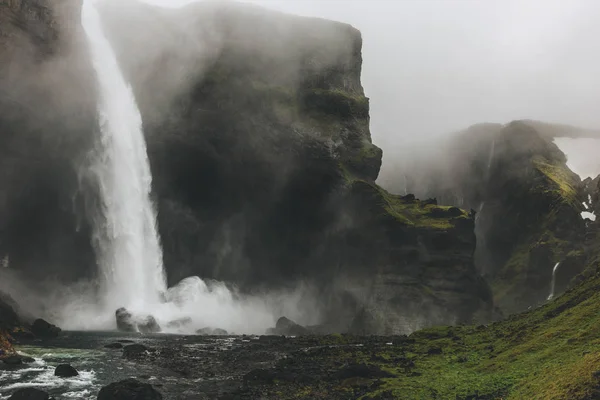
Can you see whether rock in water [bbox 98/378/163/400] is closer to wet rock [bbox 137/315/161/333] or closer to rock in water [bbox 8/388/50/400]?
rock in water [bbox 8/388/50/400]

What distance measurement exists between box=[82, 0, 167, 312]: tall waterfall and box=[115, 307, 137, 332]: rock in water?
26.2 ft

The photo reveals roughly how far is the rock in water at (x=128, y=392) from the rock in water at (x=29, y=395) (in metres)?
3.11

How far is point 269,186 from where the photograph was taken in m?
116

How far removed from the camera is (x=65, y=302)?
89.4m

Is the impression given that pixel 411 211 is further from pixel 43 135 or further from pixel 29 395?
pixel 29 395

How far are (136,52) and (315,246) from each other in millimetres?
52136

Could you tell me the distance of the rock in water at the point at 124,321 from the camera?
79.8m

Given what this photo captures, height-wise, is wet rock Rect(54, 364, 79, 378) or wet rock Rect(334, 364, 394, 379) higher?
wet rock Rect(334, 364, 394, 379)

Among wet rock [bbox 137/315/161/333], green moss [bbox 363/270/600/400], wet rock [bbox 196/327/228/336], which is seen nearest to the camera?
green moss [bbox 363/270/600/400]

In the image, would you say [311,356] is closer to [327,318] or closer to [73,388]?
[73,388]

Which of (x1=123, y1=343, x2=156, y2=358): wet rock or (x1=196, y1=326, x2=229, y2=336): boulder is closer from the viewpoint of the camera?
(x1=123, y1=343, x2=156, y2=358): wet rock

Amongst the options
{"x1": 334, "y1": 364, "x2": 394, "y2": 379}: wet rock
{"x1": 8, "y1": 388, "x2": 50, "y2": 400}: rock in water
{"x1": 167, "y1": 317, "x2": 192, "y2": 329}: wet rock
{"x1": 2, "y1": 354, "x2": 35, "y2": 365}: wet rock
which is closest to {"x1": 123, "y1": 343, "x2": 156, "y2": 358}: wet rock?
{"x1": 2, "y1": 354, "x2": 35, "y2": 365}: wet rock

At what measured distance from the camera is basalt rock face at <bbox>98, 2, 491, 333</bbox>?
108 m

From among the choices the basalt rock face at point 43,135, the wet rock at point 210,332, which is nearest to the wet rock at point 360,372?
the wet rock at point 210,332
